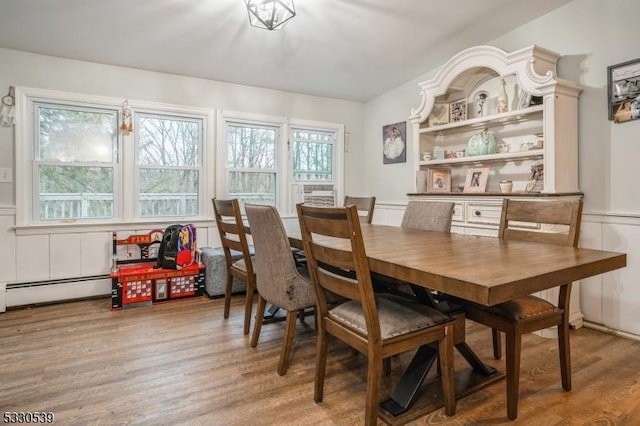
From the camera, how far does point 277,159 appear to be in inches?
174

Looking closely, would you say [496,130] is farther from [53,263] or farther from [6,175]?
[6,175]

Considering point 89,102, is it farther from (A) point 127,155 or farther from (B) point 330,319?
(B) point 330,319

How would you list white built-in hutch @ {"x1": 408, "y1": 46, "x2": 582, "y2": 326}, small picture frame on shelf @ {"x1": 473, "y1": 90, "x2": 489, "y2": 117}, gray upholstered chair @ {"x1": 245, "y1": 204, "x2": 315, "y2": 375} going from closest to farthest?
gray upholstered chair @ {"x1": 245, "y1": 204, "x2": 315, "y2": 375} < white built-in hutch @ {"x1": 408, "y1": 46, "x2": 582, "y2": 326} < small picture frame on shelf @ {"x1": 473, "y1": 90, "x2": 489, "y2": 117}

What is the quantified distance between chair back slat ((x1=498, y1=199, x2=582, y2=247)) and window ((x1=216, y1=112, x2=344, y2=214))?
2.76 meters

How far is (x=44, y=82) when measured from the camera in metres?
3.24

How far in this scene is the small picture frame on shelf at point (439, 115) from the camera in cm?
365

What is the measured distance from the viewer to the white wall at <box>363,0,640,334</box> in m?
2.45

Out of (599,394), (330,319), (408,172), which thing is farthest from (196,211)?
(599,394)

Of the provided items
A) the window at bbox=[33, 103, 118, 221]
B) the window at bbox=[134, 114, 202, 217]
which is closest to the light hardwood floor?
the window at bbox=[33, 103, 118, 221]

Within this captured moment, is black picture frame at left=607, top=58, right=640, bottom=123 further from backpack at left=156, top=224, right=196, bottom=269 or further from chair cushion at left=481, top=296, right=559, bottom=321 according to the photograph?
backpack at left=156, top=224, right=196, bottom=269

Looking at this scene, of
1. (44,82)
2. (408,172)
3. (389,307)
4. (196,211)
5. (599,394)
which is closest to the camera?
(389,307)

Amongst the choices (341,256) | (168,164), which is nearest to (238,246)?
(341,256)

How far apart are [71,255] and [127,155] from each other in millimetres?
1061

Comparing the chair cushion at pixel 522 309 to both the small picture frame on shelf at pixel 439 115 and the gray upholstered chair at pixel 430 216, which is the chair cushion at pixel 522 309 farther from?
the small picture frame on shelf at pixel 439 115
